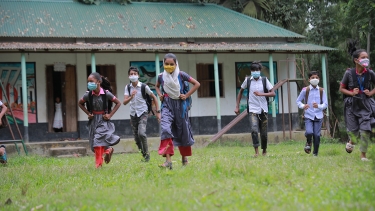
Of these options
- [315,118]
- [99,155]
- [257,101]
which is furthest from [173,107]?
[315,118]

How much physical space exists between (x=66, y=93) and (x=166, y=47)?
4.31 meters

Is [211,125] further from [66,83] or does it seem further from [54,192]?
[54,192]

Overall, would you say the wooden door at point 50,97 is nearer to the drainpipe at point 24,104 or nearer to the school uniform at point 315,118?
the drainpipe at point 24,104

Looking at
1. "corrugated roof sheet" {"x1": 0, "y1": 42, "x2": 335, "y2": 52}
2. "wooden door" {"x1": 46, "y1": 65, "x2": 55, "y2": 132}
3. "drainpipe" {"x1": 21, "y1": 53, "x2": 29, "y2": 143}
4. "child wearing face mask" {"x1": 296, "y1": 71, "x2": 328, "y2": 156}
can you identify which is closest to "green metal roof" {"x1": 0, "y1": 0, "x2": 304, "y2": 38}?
"corrugated roof sheet" {"x1": 0, "y1": 42, "x2": 335, "y2": 52}

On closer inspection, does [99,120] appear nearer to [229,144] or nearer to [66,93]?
[229,144]

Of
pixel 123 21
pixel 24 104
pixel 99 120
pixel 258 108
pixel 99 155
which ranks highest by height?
pixel 123 21

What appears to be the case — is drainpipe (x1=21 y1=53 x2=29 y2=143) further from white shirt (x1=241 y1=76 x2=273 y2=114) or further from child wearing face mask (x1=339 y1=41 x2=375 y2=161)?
child wearing face mask (x1=339 y1=41 x2=375 y2=161)

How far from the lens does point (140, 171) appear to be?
9273mm

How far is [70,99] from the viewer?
21.4 metres

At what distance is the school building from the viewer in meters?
20.3

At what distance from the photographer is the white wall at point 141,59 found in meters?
20.9

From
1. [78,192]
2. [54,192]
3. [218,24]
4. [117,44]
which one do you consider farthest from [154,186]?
[218,24]

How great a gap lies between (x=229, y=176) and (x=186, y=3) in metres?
18.4

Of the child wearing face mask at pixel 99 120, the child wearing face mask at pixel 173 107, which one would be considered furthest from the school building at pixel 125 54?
the child wearing face mask at pixel 173 107
